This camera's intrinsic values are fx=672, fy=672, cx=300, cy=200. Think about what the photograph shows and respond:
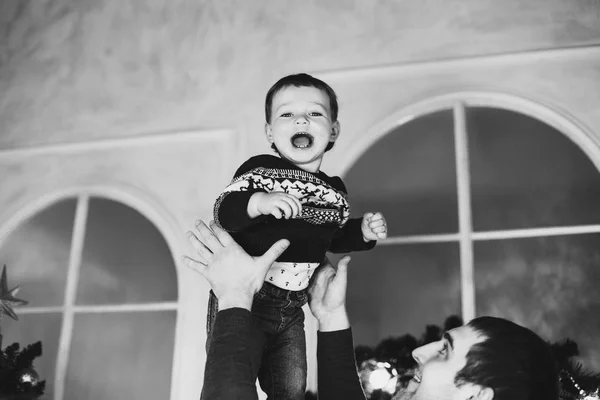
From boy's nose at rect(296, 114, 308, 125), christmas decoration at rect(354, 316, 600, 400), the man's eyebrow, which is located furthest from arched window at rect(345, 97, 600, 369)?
boy's nose at rect(296, 114, 308, 125)

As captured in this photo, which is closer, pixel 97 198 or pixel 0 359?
pixel 0 359

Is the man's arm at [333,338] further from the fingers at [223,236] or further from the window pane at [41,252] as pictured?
the window pane at [41,252]

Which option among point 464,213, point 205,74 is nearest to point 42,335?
point 205,74

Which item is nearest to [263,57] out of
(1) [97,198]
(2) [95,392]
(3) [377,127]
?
(3) [377,127]

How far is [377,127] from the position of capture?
6.83 feet

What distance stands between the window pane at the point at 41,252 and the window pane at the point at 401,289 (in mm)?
1069

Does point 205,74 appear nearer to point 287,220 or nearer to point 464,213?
point 464,213

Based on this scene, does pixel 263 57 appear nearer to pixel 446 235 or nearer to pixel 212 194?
pixel 212 194

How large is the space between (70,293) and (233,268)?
1275 mm

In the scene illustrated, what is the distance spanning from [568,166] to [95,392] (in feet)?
5.36

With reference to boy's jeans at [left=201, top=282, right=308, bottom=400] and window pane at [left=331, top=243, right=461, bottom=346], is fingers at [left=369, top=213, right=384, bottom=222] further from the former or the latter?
window pane at [left=331, top=243, right=461, bottom=346]

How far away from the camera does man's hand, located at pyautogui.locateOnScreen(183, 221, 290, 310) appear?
1203 millimetres

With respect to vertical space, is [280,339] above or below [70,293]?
below

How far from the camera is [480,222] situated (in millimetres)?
1954
